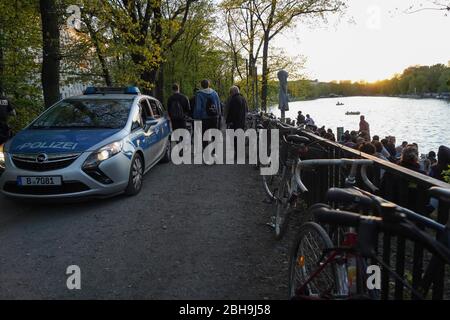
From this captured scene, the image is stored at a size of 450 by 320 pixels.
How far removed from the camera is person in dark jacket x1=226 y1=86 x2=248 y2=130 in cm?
980

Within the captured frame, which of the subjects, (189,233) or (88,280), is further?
(189,233)

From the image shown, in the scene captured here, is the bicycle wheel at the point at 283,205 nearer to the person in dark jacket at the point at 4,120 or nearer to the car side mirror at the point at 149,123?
the car side mirror at the point at 149,123

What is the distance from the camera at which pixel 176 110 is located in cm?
1114

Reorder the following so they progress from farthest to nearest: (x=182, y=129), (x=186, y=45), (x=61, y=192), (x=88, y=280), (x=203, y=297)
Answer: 1. (x=186, y=45)
2. (x=182, y=129)
3. (x=61, y=192)
4. (x=88, y=280)
5. (x=203, y=297)

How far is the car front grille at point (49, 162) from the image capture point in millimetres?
5535

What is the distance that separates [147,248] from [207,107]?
5.59 metres

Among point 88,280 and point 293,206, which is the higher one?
point 293,206

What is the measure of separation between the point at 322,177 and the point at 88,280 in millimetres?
3274

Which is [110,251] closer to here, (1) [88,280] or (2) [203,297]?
(1) [88,280]

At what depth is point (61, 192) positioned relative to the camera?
557cm

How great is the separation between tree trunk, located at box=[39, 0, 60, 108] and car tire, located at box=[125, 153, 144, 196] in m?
4.95

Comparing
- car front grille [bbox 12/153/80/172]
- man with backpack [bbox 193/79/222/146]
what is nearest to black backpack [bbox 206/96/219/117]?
man with backpack [bbox 193/79/222/146]

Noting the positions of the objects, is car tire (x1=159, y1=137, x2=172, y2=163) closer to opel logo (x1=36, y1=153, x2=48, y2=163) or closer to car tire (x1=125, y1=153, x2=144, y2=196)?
car tire (x1=125, y1=153, x2=144, y2=196)

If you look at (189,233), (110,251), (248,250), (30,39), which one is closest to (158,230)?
(189,233)
